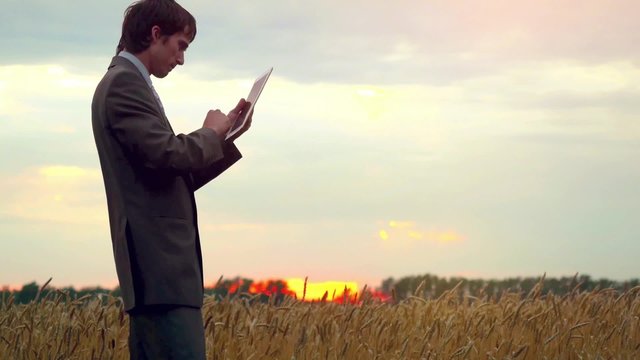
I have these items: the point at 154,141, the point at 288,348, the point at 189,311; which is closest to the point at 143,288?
the point at 189,311

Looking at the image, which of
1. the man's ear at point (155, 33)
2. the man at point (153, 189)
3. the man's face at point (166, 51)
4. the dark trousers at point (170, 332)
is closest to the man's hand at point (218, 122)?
the man at point (153, 189)

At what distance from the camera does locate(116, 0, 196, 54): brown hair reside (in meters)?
4.33

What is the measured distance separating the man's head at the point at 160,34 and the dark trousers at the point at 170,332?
1047mm

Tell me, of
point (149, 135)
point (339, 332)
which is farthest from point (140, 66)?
point (339, 332)

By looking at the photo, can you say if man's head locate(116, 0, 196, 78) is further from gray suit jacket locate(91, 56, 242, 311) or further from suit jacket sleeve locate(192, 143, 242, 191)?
suit jacket sleeve locate(192, 143, 242, 191)

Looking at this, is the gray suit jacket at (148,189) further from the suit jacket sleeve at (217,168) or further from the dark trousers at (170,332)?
the suit jacket sleeve at (217,168)

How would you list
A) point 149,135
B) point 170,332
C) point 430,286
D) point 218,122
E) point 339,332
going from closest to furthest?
point 149,135
point 170,332
point 218,122
point 339,332
point 430,286

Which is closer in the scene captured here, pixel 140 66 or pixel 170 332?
pixel 170 332

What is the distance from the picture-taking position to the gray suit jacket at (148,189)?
4070 mm

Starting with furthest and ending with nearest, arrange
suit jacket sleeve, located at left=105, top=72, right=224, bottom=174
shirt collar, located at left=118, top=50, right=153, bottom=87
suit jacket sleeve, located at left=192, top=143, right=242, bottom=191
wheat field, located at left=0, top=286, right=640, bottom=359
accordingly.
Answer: wheat field, located at left=0, top=286, right=640, bottom=359
suit jacket sleeve, located at left=192, top=143, right=242, bottom=191
shirt collar, located at left=118, top=50, right=153, bottom=87
suit jacket sleeve, located at left=105, top=72, right=224, bottom=174

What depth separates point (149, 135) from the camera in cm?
405

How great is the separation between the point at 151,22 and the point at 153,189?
760mm

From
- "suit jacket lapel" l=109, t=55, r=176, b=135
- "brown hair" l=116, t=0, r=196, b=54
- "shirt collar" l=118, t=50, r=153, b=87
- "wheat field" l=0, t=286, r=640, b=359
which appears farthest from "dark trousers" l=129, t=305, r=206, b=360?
"wheat field" l=0, t=286, r=640, b=359

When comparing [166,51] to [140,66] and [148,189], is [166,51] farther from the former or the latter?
[148,189]
